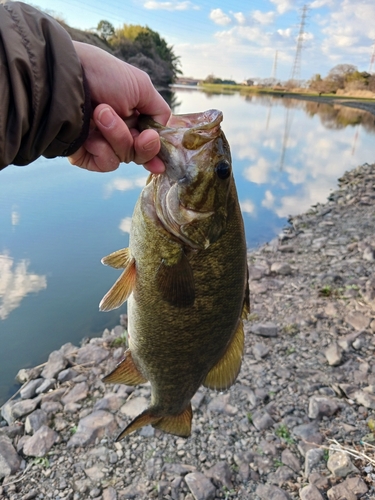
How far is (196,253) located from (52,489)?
7.30 ft

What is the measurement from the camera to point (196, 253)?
211cm

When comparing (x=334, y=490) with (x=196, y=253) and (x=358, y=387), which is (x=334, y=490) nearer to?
(x=358, y=387)

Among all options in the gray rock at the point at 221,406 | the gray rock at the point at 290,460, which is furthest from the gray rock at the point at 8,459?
the gray rock at the point at 290,460

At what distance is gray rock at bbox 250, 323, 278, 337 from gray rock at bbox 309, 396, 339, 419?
1181 mm

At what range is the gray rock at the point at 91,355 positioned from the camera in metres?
4.54

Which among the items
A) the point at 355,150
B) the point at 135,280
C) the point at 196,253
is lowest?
the point at 355,150

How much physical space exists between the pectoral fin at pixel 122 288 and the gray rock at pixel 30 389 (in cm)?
254

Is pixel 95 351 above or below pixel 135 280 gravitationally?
below

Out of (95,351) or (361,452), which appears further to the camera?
(95,351)

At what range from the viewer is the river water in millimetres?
5840

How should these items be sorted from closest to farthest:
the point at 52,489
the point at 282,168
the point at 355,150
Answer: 1. the point at 52,489
2. the point at 282,168
3. the point at 355,150

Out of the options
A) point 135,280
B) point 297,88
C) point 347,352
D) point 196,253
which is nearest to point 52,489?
point 135,280

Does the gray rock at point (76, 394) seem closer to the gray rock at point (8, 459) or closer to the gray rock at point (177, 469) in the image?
the gray rock at point (8, 459)

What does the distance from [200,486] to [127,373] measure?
43.5 inches
